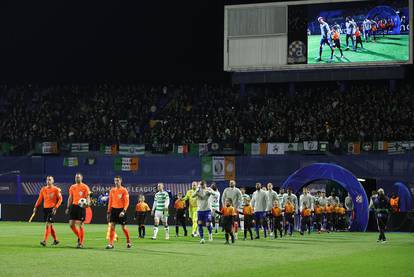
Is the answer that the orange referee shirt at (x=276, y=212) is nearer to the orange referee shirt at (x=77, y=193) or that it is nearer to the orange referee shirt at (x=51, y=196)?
the orange referee shirt at (x=51, y=196)

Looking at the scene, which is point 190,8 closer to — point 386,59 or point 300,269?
point 386,59

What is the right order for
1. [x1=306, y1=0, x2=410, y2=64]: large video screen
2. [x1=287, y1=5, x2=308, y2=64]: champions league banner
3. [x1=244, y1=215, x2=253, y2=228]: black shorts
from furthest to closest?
1. [x1=287, y1=5, x2=308, y2=64]: champions league banner
2. [x1=306, y1=0, x2=410, y2=64]: large video screen
3. [x1=244, y1=215, x2=253, y2=228]: black shorts

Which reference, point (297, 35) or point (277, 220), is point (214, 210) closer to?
point (277, 220)

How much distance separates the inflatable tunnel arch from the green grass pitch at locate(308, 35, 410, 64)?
1283 centimetres

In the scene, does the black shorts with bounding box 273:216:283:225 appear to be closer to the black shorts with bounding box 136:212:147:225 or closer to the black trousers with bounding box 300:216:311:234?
the black trousers with bounding box 300:216:311:234

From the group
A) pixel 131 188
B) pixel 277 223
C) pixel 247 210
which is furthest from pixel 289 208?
pixel 131 188

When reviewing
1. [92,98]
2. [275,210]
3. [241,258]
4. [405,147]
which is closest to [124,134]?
[92,98]

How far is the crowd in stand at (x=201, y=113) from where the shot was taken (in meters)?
52.2

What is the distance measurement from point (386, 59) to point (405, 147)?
8658 millimetres

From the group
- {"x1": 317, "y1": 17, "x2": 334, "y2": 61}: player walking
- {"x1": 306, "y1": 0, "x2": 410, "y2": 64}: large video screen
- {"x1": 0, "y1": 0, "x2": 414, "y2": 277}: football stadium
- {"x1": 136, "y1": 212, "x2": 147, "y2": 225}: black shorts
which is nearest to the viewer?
{"x1": 0, "y1": 0, "x2": 414, "y2": 277}: football stadium

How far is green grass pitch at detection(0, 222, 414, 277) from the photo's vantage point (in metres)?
17.5

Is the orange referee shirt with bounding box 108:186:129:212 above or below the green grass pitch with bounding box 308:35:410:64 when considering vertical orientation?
below

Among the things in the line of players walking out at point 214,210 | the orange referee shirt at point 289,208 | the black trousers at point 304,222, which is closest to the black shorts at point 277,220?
the line of players walking out at point 214,210

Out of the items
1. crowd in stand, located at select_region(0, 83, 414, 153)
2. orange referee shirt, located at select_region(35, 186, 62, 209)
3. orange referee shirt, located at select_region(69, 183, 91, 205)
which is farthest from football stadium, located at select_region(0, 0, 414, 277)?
orange referee shirt, located at select_region(35, 186, 62, 209)
